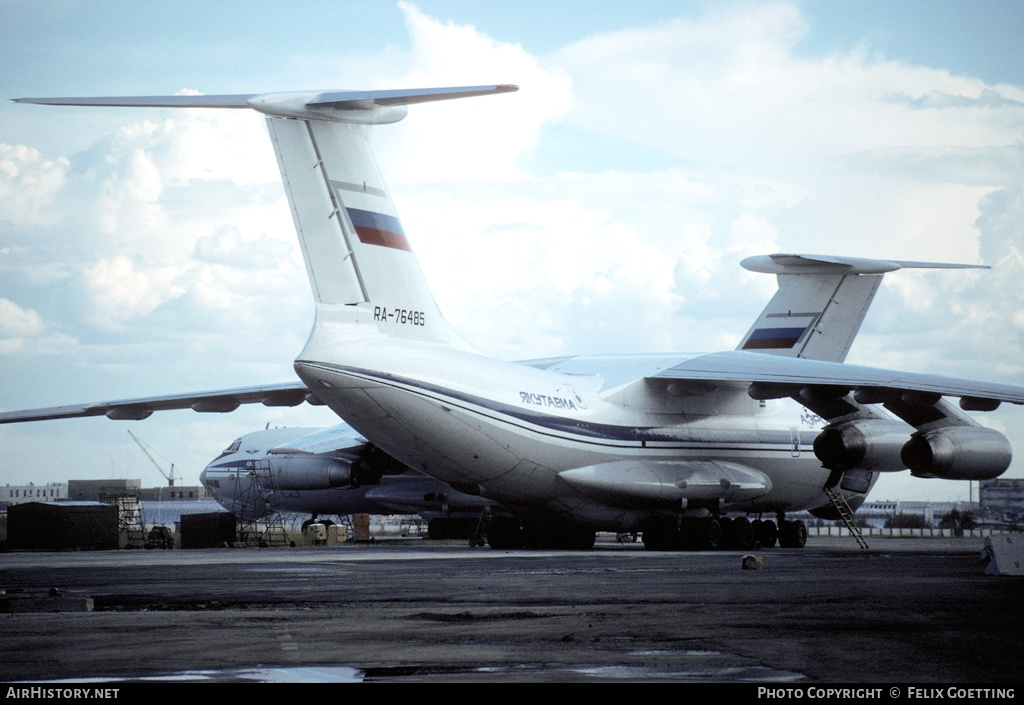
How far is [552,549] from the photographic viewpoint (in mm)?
20469

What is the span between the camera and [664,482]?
63.1ft

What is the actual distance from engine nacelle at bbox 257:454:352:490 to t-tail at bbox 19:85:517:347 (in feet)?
32.7

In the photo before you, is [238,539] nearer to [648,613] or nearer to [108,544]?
[108,544]

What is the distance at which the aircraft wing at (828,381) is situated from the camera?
17281mm

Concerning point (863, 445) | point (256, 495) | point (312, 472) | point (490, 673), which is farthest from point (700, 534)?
point (490, 673)

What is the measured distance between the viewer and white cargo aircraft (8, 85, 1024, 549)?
14812 mm

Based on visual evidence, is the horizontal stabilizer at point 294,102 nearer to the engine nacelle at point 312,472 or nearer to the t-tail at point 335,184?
the t-tail at point 335,184

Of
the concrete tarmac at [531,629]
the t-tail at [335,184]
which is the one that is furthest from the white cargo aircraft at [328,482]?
the concrete tarmac at [531,629]

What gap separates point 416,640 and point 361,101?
33.2 ft

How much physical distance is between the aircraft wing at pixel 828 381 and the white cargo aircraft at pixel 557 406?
0.04m

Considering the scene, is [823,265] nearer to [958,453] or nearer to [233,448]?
[958,453]

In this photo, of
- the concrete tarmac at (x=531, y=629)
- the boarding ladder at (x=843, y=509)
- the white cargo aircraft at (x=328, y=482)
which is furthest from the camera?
the white cargo aircraft at (x=328, y=482)

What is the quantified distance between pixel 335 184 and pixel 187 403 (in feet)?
23.3
